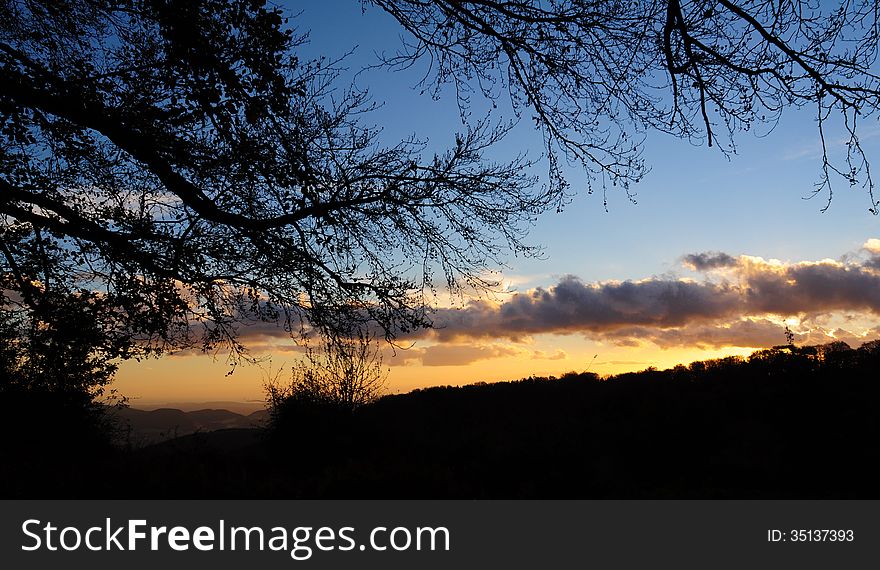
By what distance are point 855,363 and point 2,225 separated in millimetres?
13653

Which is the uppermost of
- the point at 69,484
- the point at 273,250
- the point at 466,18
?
the point at 466,18

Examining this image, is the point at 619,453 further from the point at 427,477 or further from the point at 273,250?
the point at 273,250

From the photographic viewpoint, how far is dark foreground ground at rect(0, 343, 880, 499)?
6.82 m

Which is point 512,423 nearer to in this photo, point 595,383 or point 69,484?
point 595,383

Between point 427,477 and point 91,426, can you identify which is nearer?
point 427,477

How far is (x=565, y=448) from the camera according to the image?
8047 millimetres

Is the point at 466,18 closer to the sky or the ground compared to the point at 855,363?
closer to the sky

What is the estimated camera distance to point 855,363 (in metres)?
9.32

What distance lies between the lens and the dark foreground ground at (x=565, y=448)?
6824 mm

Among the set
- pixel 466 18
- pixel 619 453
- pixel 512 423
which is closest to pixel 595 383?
pixel 512 423

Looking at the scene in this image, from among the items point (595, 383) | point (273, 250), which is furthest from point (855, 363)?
point (273, 250)
